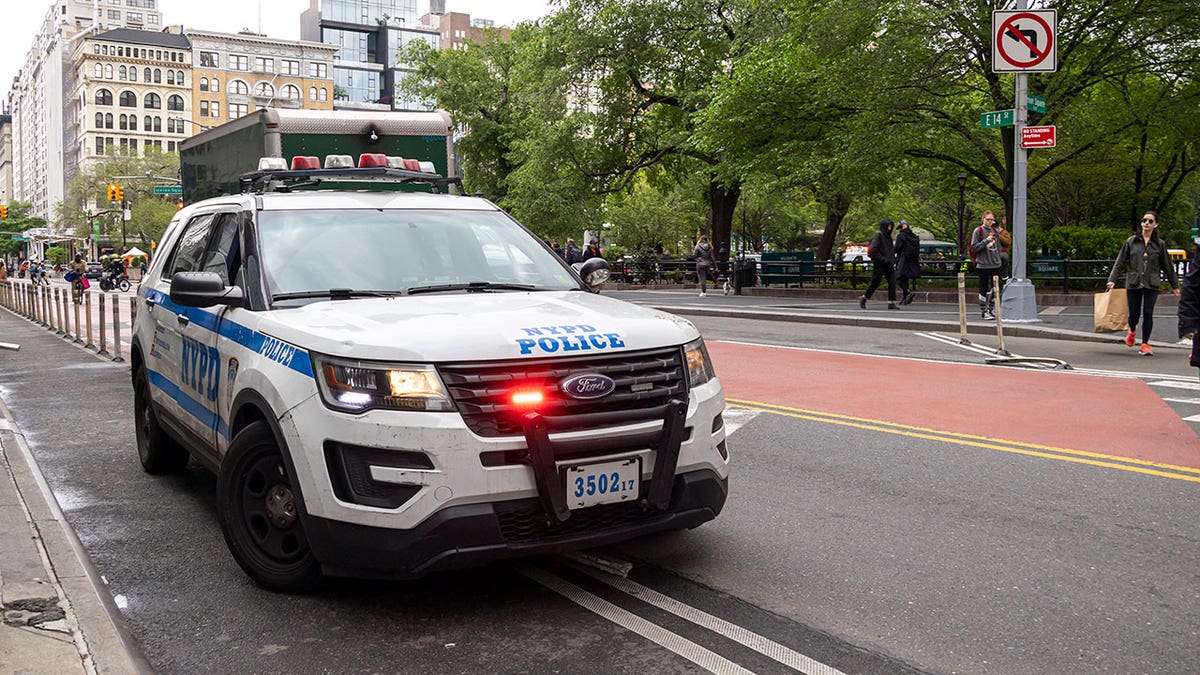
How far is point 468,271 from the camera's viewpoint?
5715 mm

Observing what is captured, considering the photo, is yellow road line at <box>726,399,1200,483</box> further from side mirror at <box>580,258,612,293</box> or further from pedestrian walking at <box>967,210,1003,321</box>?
pedestrian walking at <box>967,210,1003,321</box>

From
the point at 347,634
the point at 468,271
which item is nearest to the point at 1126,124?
the point at 468,271

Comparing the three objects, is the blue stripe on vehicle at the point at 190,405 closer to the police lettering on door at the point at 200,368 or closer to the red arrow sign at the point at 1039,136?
the police lettering on door at the point at 200,368

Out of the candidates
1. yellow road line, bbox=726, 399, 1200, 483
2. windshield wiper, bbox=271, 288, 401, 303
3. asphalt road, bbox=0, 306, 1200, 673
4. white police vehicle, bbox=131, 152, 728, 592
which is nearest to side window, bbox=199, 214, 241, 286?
white police vehicle, bbox=131, 152, 728, 592

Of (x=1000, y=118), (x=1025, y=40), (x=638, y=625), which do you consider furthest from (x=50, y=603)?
(x=1000, y=118)

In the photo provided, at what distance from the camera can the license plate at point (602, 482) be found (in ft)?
14.1

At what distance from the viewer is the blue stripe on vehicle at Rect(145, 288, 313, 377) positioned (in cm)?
450

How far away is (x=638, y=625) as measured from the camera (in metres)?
4.37

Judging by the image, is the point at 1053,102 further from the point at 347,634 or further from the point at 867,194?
the point at 347,634

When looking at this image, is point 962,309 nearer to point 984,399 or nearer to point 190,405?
point 984,399

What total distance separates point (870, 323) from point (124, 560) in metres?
Result: 16.7

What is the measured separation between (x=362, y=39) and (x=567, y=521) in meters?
180

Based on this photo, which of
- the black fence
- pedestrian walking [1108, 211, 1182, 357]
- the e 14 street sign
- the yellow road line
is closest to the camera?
the yellow road line

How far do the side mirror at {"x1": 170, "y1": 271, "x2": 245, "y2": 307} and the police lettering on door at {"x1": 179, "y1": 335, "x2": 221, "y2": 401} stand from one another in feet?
0.97
